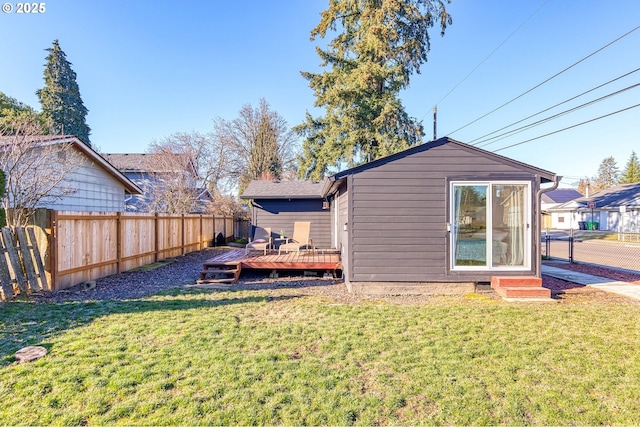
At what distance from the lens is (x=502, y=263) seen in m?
6.02

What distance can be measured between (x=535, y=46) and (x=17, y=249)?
16.3 m

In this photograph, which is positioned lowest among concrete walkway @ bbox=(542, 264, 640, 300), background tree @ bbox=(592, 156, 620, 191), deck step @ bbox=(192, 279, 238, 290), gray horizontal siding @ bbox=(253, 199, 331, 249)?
concrete walkway @ bbox=(542, 264, 640, 300)

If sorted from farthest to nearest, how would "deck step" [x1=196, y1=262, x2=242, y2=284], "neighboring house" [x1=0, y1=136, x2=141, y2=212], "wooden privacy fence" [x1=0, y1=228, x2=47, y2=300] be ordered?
"neighboring house" [x1=0, y1=136, x2=141, y2=212], "deck step" [x1=196, y1=262, x2=242, y2=284], "wooden privacy fence" [x1=0, y1=228, x2=47, y2=300]

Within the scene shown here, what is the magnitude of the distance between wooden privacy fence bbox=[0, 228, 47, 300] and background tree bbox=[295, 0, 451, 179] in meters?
11.8

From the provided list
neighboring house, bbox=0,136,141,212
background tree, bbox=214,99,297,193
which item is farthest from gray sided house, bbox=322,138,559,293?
background tree, bbox=214,99,297,193

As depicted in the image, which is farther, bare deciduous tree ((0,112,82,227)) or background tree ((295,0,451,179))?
background tree ((295,0,451,179))

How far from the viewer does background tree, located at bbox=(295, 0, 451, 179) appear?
547 inches

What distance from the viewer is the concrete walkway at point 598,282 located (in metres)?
6.26

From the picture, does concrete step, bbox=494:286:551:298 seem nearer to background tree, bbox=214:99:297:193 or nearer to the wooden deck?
the wooden deck

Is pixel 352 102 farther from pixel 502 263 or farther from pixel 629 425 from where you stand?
pixel 629 425

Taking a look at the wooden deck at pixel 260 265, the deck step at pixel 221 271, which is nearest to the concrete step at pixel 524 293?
the wooden deck at pixel 260 265

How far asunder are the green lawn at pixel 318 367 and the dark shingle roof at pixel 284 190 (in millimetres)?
7215

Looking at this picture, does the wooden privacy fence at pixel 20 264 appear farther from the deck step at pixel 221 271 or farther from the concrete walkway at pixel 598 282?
the concrete walkway at pixel 598 282

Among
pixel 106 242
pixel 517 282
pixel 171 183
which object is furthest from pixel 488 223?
pixel 171 183
